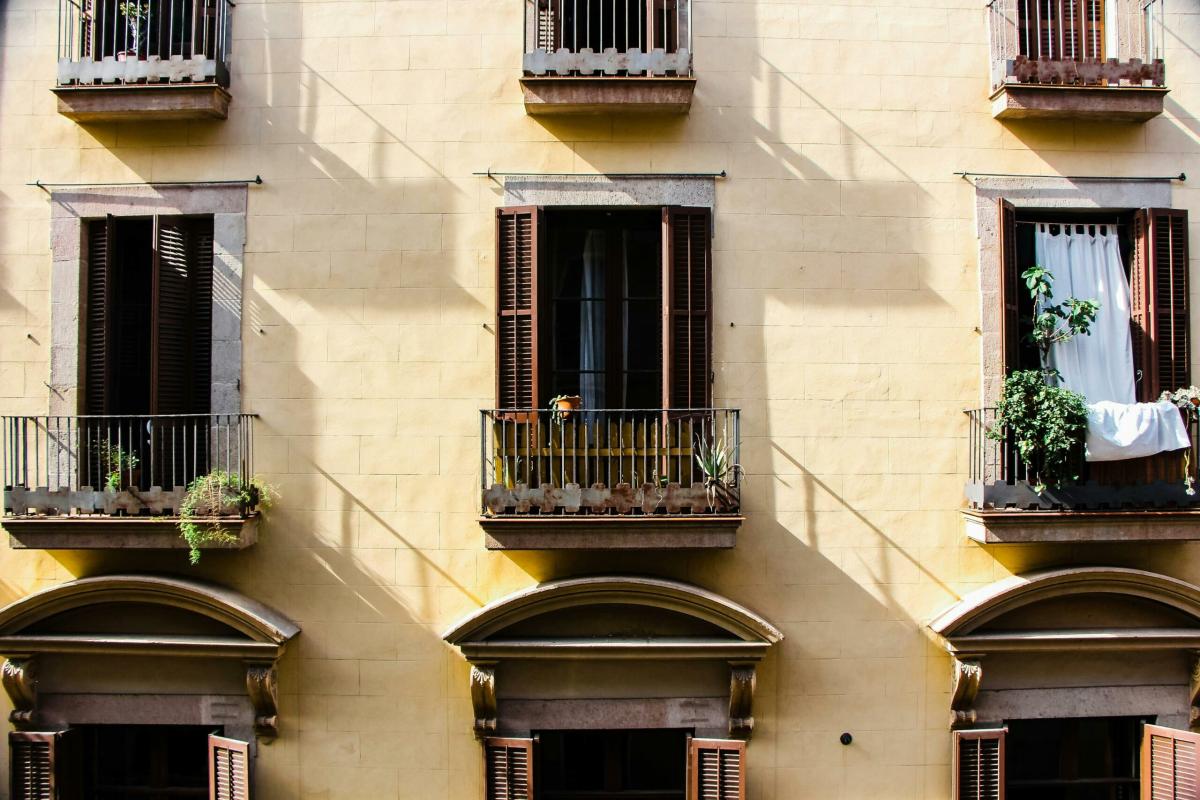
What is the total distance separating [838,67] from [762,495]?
13.2 feet

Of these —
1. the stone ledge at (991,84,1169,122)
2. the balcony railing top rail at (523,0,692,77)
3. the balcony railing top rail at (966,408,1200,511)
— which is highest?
the balcony railing top rail at (523,0,692,77)

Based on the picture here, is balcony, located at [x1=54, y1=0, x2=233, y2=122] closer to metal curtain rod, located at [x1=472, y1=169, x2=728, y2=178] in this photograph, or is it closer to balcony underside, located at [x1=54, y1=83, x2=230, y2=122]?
balcony underside, located at [x1=54, y1=83, x2=230, y2=122]

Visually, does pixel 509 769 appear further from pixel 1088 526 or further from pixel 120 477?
pixel 1088 526

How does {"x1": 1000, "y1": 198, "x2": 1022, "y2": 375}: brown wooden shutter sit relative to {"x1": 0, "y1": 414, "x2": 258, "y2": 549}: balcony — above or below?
above

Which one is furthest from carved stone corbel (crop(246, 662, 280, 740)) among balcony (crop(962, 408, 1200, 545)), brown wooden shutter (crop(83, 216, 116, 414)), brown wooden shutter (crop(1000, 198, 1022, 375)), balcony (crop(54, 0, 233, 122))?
brown wooden shutter (crop(1000, 198, 1022, 375))

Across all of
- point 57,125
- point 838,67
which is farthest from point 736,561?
point 57,125

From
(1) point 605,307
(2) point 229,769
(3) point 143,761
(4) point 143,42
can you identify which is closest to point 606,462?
(1) point 605,307

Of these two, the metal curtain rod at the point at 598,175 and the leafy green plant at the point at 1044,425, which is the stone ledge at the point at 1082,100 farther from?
the metal curtain rod at the point at 598,175

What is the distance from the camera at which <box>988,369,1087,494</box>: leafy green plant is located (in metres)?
7.82

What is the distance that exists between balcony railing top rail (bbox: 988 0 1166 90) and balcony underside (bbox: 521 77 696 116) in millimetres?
2980

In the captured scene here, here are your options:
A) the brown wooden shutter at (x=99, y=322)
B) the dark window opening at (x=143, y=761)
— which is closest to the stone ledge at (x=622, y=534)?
the dark window opening at (x=143, y=761)

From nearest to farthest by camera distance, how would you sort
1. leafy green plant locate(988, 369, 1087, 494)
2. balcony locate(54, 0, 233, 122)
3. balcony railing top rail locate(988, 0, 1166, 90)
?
leafy green plant locate(988, 369, 1087, 494), balcony locate(54, 0, 233, 122), balcony railing top rail locate(988, 0, 1166, 90)

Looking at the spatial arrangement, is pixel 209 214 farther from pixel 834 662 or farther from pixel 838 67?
pixel 834 662

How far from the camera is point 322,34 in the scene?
338 inches
